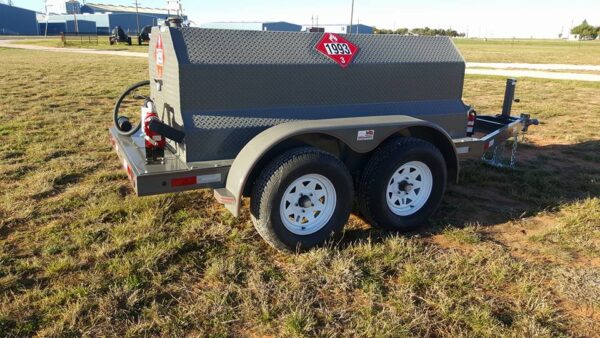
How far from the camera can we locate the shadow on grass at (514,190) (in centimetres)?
418

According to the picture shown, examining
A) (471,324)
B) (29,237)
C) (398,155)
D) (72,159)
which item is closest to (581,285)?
(471,324)

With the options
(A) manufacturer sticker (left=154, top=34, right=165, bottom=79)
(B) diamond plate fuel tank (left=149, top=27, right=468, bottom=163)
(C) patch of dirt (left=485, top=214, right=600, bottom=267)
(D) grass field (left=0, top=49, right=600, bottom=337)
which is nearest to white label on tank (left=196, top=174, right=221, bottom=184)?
(B) diamond plate fuel tank (left=149, top=27, right=468, bottom=163)

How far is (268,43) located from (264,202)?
1160 mm

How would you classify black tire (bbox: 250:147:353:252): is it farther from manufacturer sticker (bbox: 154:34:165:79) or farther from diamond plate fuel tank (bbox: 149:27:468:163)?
manufacturer sticker (bbox: 154:34:165:79)

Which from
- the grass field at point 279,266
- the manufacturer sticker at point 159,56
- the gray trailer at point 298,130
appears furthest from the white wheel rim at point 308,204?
the manufacturer sticker at point 159,56

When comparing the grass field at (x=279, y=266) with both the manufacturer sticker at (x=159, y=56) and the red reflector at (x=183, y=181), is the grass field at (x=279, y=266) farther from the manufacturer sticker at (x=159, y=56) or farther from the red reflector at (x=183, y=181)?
the manufacturer sticker at (x=159, y=56)

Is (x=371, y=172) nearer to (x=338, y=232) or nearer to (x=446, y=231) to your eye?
(x=338, y=232)

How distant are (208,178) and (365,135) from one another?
117 cm

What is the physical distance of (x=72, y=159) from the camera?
5.69 metres

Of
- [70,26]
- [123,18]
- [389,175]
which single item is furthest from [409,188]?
[123,18]

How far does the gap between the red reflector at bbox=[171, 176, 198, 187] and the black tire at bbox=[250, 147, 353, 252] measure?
42cm

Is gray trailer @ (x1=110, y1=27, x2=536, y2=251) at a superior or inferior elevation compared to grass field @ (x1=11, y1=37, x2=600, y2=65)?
inferior

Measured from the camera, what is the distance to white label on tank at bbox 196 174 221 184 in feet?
10.6

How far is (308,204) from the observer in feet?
11.3
